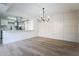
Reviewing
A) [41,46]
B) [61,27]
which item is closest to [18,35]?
[41,46]

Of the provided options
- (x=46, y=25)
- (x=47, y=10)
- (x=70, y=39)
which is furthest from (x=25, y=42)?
(x=70, y=39)

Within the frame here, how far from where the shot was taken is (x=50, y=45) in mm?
2715

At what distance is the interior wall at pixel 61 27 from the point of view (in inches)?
102

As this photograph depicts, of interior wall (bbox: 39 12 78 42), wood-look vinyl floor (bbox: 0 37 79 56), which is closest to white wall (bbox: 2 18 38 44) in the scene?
wood-look vinyl floor (bbox: 0 37 79 56)

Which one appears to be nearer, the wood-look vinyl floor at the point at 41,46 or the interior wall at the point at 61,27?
the wood-look vinyl floor at the point at 41,46

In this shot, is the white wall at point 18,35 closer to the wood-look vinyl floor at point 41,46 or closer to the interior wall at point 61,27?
the wood-look vinyl floor at point 41,46

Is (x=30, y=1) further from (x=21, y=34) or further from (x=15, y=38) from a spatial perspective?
(x=15, y=38)

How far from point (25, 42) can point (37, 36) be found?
50 cm

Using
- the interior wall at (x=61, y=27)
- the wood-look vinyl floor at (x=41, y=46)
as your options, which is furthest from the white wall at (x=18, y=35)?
the interior wall at (x=61, y=27)

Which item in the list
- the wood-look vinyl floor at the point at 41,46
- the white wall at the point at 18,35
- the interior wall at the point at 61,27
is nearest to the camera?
the wood-look vinyl floor at the point at 41,46

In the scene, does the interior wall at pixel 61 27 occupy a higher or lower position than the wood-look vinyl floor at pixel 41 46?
higher

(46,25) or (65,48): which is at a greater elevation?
(46,25)

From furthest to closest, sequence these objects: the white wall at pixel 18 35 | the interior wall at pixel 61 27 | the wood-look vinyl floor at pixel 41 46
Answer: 1. the white wall at pixel 18 35
2. the interior wall at pixel 61 27
3. the wood-look vinyl floor at pixel 41 46

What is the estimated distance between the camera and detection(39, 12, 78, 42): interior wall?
2.58 meters
